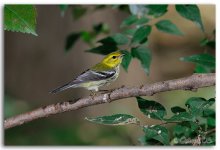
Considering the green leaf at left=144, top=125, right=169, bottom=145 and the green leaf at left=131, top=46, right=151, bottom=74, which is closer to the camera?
the green leaf at left=144, top=125, right=169, bottom=145

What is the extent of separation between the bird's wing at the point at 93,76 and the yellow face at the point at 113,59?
0.08 feet

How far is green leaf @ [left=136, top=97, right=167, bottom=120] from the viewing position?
80 centimetres

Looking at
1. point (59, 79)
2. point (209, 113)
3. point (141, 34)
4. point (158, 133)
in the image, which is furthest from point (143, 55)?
point (59, 79)

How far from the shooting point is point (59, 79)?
2.21 m

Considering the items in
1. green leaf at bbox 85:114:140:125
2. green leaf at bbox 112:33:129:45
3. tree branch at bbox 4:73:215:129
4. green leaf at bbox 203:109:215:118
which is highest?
green leaf at bbox 112:33:129:45

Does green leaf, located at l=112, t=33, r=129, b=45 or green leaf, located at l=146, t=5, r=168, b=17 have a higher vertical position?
green leaf, located at l=146, t=5, r=168, b=17

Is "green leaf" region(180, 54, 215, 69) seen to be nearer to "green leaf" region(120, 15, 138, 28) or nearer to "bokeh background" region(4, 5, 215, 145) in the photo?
"green leaf" region(120, 15, 138, 28)

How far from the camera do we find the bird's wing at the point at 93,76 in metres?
1.10

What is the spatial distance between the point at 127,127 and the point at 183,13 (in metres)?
1.61

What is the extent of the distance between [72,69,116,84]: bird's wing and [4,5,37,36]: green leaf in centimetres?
34

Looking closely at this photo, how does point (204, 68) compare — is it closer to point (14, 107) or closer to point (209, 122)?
point (209, 122)

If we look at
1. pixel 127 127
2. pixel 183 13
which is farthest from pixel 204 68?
pixel 127 127

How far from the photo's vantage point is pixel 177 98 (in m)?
2.53

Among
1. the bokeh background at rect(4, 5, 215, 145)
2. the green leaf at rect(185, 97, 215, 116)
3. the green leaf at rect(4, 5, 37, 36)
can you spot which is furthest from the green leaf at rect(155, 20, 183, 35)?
the bokeh background at rect(4, 5, 215, 145)
